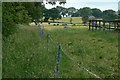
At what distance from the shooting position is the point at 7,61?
335 inches

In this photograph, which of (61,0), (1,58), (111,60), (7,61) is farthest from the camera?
(61,0)

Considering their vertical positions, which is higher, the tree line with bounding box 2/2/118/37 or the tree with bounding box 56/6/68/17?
the tree with bounding box 56/6/68/17

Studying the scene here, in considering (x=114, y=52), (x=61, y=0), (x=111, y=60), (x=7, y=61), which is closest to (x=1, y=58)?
(x=7, y=61)

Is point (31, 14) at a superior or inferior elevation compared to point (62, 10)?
inferior

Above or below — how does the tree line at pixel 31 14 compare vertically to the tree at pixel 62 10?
below

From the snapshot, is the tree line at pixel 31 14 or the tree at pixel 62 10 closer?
the tree line at pixel 31 14

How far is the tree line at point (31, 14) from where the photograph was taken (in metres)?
12.3

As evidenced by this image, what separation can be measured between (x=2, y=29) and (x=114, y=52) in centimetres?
759

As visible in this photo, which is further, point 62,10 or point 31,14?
point 62,10

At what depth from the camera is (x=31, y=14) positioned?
36.3 meters

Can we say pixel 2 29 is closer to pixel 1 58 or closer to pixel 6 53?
pixel 6 53

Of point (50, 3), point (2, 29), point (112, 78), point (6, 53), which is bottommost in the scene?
point (112, 78)

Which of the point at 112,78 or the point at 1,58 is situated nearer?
the point at 112,78

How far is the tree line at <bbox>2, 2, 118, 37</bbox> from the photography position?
12.3 m
